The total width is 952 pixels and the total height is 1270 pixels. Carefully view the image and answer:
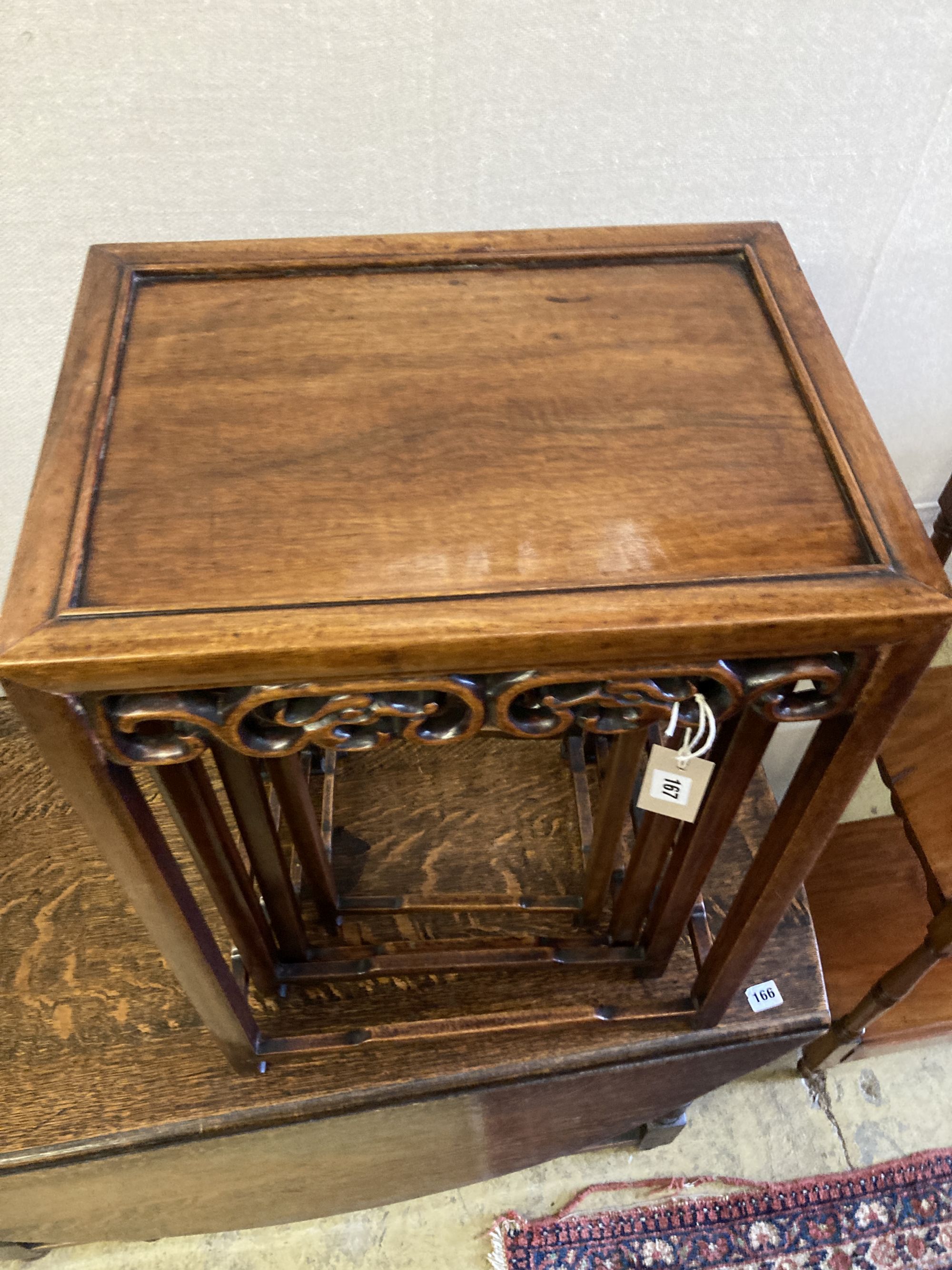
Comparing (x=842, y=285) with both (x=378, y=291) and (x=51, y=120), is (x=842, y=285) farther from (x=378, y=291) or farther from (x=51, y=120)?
(x=51, y=120)

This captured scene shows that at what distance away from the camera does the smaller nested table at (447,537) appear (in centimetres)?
45

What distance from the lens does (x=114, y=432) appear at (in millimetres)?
523

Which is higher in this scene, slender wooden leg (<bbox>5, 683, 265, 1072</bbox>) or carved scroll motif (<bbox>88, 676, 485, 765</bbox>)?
carved scroll motif (<bbox>88, 676, 485, 765</bbox>)

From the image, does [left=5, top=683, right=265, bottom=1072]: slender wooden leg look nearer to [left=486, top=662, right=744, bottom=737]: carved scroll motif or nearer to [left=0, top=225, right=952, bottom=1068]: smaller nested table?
[left=0, top=225, right=952, bottom=1068]: smaller nested table

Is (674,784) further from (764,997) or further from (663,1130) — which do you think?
(663,1130)

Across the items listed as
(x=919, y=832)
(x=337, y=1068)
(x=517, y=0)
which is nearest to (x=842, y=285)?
(x=517, y=0)

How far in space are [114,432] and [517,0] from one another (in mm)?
420

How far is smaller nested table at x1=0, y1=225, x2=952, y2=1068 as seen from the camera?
45 cm

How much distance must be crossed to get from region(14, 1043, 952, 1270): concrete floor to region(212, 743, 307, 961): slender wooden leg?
48 cm

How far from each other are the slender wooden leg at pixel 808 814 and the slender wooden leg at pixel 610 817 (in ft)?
0.33

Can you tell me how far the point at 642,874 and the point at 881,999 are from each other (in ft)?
1.33

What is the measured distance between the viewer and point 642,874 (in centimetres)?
75

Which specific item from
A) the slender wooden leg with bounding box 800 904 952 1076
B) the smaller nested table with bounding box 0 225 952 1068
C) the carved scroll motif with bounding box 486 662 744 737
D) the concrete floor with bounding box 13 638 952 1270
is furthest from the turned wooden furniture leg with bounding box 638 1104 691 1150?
the carved scroll motif with bounding box 486 662 744 737

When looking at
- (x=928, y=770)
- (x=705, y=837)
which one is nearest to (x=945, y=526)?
(x=928, y=770)
